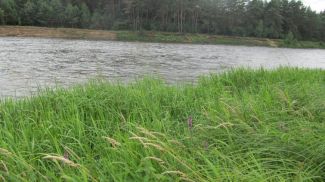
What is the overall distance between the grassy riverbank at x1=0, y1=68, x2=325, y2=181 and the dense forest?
65058 millimetres

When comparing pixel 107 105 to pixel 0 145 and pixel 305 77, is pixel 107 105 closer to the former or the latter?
pixel 0 145

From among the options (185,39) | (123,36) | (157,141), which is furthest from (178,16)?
(157,141)

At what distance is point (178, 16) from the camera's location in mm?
88812

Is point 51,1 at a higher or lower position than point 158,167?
higher

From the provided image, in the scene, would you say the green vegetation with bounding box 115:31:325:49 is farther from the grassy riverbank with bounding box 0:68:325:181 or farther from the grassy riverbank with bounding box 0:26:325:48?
the grassy riverbank with bounding box 0:68:325:181

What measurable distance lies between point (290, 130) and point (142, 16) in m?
85.6

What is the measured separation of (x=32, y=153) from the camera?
3.88 m

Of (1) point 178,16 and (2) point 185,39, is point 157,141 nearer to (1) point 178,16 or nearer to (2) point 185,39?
(2) point 185,39

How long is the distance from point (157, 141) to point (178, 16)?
288 ft

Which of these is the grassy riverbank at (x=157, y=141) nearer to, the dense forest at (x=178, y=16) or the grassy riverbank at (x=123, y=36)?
the grassy riverbank at (x=123, y=36)

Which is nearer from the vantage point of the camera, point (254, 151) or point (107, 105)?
point (254, 151)

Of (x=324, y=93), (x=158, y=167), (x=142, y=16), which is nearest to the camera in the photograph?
(x=158, y=167)

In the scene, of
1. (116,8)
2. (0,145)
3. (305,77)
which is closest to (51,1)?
(116,8)

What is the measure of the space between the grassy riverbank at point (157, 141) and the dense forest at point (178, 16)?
65058 millimetres
